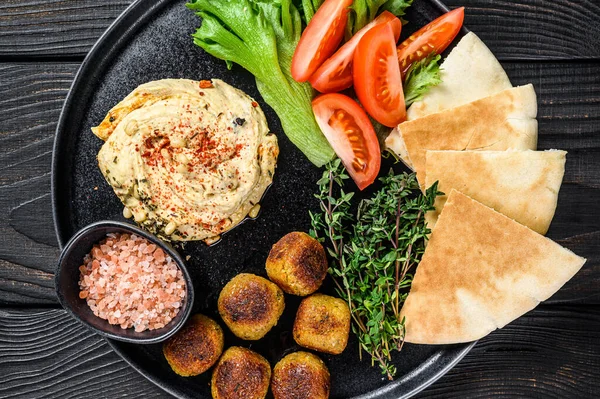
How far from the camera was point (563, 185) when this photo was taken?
3.14 m

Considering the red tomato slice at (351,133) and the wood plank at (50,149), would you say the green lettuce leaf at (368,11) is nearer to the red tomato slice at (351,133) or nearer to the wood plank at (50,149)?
the red tomato slice at (351,133)

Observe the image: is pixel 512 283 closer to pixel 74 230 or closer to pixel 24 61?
pixel 74 230

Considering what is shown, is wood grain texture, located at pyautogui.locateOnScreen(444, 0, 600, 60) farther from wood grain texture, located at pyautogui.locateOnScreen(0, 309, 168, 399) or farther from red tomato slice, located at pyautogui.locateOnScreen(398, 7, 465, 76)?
wood grain texture, located at pyautogui.locateOnScreen(0, 309, 168, 399)

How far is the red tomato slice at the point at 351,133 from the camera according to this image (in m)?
2.83

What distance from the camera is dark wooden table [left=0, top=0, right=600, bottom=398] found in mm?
3082

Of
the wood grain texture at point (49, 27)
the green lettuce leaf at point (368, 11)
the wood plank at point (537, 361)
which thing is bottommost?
the wood plank at point (537, 361)

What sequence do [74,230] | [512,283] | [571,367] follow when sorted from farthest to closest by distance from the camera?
[571,367] < [74,230] < [512,283]

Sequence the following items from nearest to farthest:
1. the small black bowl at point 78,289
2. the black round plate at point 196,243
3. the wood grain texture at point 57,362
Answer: the small black bowl at point 78,289 < the black round plate at point 196,243 < the wood grain texture at point 57,362

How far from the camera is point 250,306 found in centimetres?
272

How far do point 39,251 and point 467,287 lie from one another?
248 cm

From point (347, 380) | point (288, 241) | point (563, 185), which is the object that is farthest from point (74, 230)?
Result: point (563, 185)

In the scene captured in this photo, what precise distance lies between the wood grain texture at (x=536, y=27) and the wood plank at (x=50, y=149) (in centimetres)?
10

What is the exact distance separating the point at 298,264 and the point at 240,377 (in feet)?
2.18

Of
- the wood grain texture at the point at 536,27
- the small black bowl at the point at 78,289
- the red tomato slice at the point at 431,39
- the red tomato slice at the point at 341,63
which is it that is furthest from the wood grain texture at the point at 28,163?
the wood grain texture at the point at 536,27
